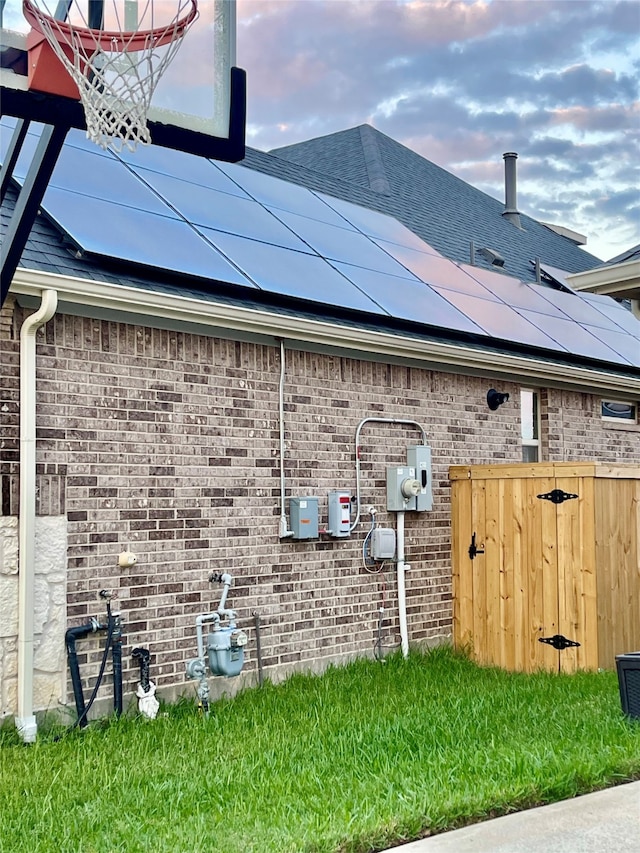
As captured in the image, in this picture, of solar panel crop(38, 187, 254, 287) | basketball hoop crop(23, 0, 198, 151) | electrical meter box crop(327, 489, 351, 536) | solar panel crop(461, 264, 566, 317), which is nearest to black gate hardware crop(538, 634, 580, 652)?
electrical meter box crop(327, 489, 351, 536)

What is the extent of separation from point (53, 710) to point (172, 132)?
12.9ft

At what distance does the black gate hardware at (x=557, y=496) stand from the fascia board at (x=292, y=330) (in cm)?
162

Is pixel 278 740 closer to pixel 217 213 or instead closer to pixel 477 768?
pixel 477 768

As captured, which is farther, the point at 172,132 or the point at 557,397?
the point at 557,397

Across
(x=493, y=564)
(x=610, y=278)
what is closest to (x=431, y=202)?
(x=610, y=278)

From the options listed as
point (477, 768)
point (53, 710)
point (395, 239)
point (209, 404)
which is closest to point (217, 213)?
point (209, 404)

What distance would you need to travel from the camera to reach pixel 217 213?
30.5 feet

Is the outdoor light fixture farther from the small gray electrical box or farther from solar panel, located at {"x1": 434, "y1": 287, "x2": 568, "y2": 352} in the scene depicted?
the small gray electrical box

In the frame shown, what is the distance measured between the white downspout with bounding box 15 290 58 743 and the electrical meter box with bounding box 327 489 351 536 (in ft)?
9.51

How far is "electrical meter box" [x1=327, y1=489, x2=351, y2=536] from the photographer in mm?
8695

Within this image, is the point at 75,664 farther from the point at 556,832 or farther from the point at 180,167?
the point at 180,167

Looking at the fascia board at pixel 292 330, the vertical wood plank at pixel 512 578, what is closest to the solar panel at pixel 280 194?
the fascia board at pixel 292 330

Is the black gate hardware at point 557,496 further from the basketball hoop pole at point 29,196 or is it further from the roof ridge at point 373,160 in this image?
the roof ridge at point 373,160

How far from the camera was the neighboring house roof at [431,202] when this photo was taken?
14.1m
